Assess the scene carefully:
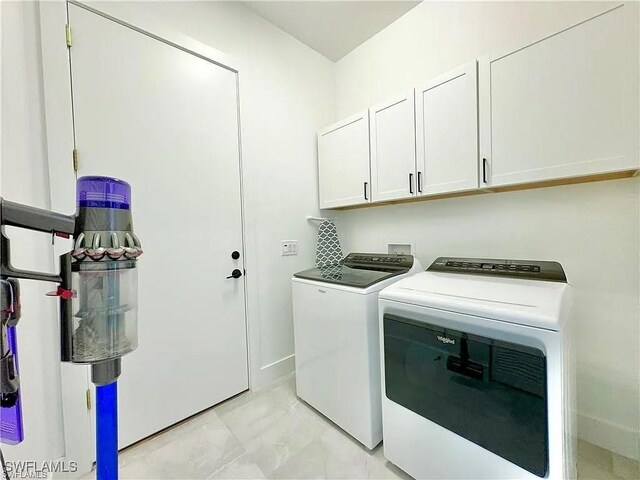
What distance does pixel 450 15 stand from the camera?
1843 millimetres

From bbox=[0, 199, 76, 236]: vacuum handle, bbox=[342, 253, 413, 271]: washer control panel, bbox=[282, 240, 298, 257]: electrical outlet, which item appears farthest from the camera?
bbox=[282, 240, 298, 257]: electrical outlet

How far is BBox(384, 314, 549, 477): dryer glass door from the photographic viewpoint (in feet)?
3.02

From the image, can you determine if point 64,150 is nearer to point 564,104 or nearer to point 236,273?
point 236,273

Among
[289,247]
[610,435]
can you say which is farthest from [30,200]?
[610,435]

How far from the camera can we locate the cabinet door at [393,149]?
180 centimetres

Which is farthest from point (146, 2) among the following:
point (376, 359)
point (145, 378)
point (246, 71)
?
point (376, 359)

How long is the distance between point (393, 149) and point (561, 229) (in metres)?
1.09

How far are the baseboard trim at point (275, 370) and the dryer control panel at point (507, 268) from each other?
1.40m

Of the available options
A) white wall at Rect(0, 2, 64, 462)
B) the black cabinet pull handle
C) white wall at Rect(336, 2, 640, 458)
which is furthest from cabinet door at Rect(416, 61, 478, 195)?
white wall at Rect(0, 2, 64, 462)

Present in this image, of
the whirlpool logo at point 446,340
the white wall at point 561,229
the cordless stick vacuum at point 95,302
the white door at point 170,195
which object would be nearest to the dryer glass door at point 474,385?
the whirlpool logo at point 446,340

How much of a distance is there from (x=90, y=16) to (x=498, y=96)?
7.11ft

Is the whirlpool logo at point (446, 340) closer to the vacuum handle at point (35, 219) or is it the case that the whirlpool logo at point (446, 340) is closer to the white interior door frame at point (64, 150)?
the vacuum handle at point (35, 219)

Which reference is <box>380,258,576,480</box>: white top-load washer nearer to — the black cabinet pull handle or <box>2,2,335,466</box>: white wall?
the black cabinet pull handle

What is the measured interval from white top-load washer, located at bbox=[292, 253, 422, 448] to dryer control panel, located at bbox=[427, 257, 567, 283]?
23cm
